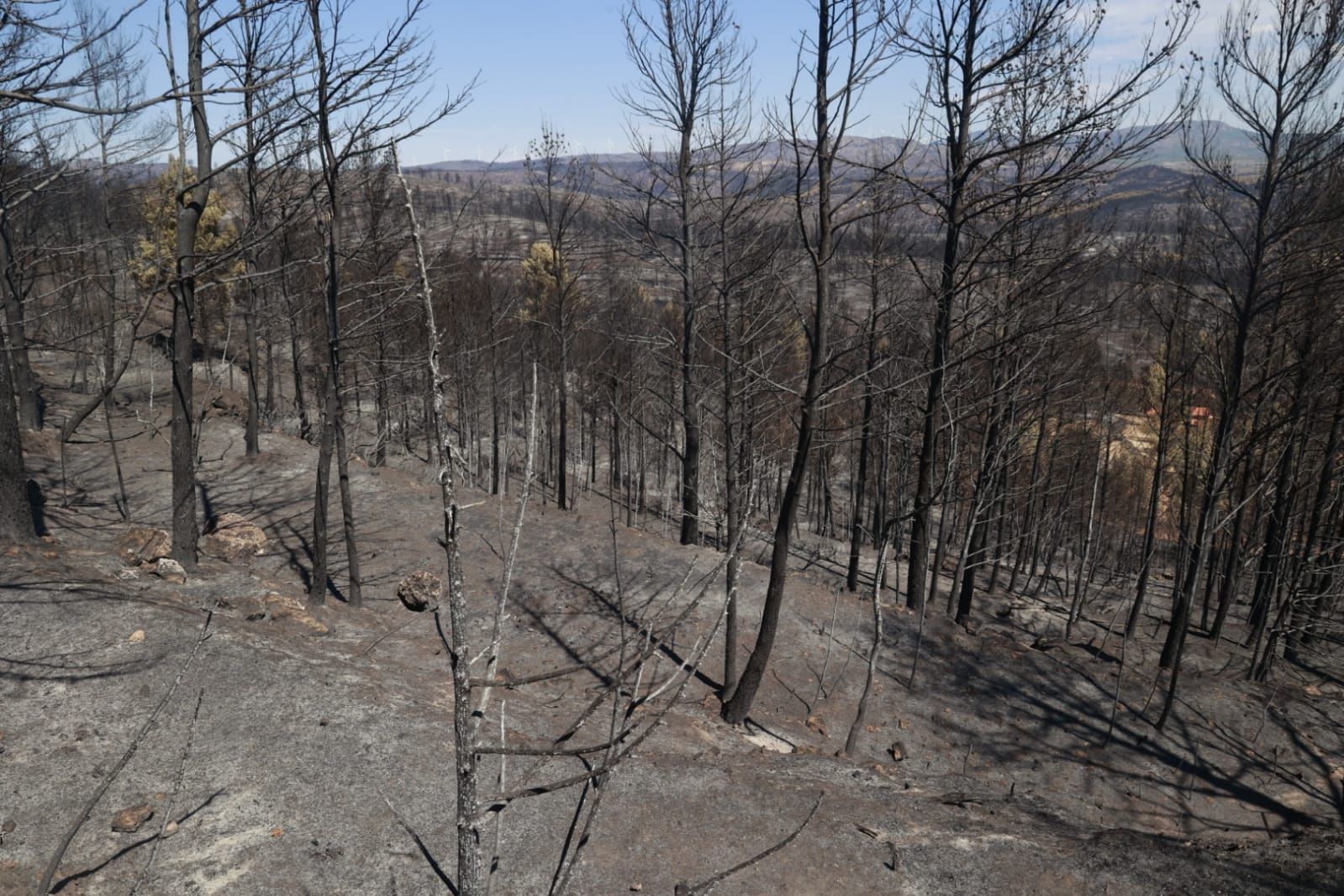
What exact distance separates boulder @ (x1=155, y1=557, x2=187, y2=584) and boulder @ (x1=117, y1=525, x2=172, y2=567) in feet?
0.91

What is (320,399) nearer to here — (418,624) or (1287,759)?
(418,624)

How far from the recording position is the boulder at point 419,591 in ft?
41.4

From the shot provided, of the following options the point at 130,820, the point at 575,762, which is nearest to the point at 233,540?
the point at 130,820

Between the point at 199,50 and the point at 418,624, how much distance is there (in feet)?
26.9

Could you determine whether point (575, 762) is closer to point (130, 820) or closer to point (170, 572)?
point (130, 820)

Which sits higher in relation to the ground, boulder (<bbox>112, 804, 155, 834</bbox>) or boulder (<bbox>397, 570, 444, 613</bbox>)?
boulder (<bbox>112, 804, 155, 834</bbox>)

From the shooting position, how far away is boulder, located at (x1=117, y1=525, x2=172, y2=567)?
424 inches

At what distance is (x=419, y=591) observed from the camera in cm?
1263

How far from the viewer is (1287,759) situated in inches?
424

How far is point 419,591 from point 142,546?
382cm

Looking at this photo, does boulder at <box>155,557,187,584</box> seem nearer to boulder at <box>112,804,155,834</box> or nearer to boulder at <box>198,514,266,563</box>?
boulder at <box>198,514,266,563</box>

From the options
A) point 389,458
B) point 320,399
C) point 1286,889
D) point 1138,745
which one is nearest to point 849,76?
point 1286,889

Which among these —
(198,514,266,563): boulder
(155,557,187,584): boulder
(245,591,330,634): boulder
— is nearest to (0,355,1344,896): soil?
(245,591,330,634): boulder

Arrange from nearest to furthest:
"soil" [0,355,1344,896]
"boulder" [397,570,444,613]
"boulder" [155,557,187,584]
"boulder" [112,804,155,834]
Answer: "boulder" [112,804,155,834], "soil" [0,355,1344,896], "boulder" [155,557,187,584], "boulder" [397,570,444,613]
